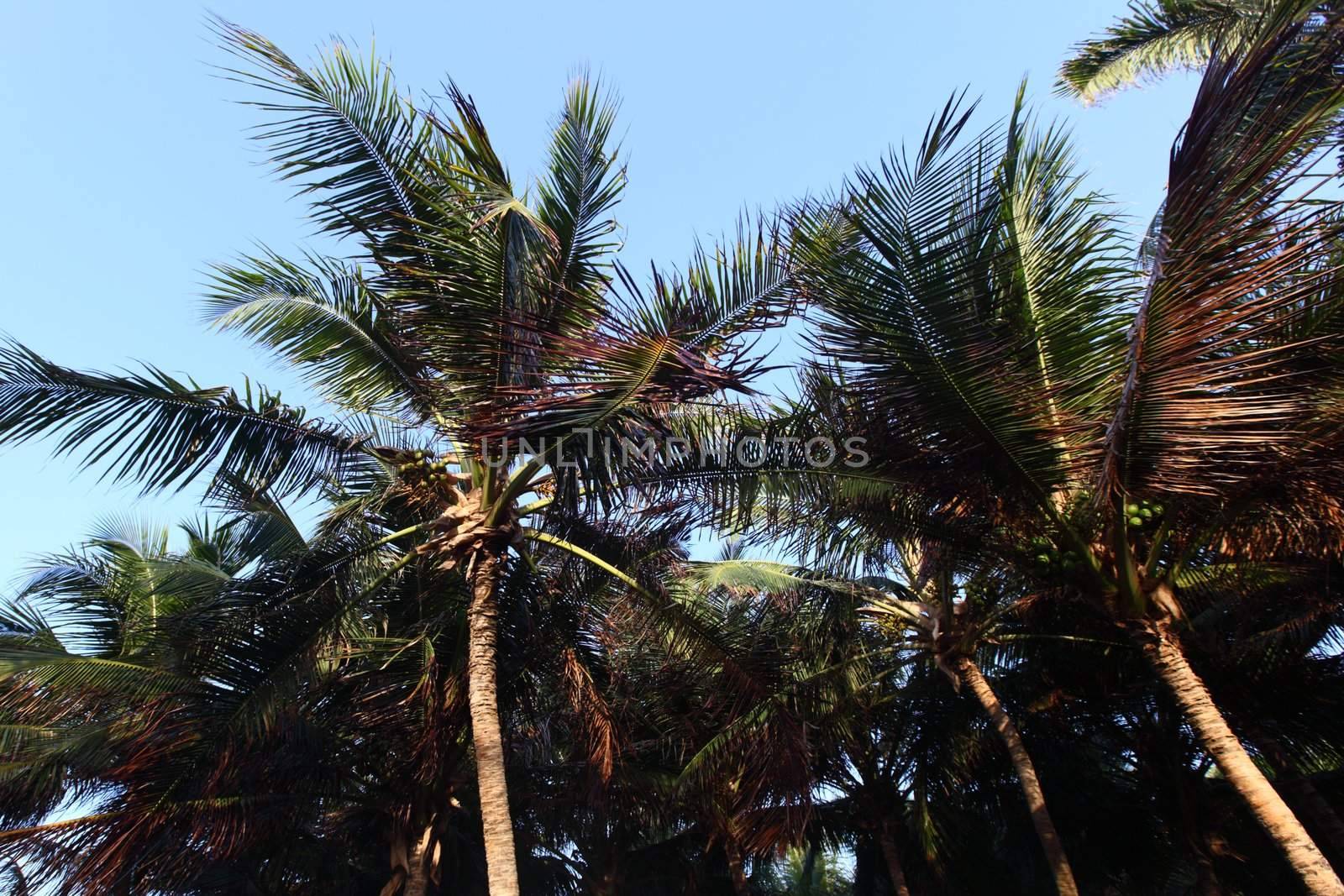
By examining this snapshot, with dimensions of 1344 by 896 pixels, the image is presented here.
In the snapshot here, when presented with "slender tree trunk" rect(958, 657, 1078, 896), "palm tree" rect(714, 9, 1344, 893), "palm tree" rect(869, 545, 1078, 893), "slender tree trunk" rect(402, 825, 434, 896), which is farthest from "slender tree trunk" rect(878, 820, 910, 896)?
"palm tree" rect(714, 9, 1344, 893)

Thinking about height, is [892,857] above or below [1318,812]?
above

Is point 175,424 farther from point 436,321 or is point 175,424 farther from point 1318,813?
point 1318,813

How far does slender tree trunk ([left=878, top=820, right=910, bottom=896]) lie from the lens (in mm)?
13867

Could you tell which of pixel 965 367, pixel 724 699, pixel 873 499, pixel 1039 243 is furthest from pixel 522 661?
pixel 1039 243

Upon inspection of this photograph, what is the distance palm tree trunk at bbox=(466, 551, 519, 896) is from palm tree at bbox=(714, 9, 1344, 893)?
2499mm

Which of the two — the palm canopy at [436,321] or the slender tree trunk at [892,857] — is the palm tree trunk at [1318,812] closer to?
the slender tree trunk at [892,857]

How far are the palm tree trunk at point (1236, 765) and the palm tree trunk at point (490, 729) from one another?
4.58m

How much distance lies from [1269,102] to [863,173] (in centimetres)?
224

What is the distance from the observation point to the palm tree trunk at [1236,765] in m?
5.55

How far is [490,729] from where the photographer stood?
283 inches

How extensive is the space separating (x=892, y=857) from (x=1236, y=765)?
898cm

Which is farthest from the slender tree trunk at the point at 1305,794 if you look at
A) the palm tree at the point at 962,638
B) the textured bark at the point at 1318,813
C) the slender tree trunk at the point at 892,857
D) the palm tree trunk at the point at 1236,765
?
the palm tree trunk at the point at 1236,765

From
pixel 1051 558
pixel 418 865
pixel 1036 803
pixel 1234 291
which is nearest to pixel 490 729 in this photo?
pixel 1051 558

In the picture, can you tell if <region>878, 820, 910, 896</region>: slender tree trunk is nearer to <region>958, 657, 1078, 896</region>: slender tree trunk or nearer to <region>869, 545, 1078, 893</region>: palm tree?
<region>869, 545, 1078, 893</region>: palm tree
